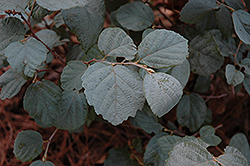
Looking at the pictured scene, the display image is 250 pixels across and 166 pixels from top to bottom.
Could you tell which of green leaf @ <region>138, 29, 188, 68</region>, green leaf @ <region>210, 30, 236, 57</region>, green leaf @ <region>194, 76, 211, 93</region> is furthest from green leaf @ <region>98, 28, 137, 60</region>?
green leaf @ <region>194, 76, 211, 93</region>

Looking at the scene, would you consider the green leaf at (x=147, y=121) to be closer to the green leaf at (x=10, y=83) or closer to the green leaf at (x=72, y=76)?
the green leaf at (x=72, y=76)

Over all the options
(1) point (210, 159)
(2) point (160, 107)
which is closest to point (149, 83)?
(2) point (160, 107)

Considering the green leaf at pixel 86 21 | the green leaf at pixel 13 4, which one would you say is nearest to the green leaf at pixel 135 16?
the green leaf at pixel 86 21

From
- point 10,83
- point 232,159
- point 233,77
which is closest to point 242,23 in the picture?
point 233,77

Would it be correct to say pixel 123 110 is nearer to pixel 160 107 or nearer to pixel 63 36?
pixel 160 107

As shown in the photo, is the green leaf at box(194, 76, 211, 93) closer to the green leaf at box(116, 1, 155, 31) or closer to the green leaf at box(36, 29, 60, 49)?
the green leaf at box(116, 1, 155, 31)

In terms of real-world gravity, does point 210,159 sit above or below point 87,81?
below
